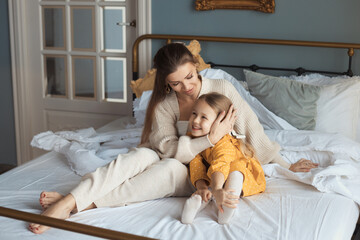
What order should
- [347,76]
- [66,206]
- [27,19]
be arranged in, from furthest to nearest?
[27,19] → [347,76] → [66,206]

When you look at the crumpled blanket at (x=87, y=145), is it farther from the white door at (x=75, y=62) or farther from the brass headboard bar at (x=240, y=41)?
the white door at (x=75, y=62)

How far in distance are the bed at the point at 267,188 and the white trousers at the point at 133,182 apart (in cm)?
4

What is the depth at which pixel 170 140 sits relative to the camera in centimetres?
194

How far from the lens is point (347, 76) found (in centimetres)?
257

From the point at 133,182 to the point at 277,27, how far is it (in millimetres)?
1542

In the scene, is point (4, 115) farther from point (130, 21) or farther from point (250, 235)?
point (250, 235)

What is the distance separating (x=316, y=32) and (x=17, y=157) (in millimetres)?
2463

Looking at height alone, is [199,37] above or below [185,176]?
above

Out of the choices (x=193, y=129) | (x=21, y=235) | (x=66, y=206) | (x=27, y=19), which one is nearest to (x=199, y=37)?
(x=193, y=129)

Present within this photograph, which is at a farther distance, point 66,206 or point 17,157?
point 17,157

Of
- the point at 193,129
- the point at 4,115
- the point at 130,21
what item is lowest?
the point at 4,115

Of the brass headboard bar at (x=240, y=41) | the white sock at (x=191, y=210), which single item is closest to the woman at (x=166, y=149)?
the white sock at (x=191, y=210)

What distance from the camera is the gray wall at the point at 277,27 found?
8.60 feet

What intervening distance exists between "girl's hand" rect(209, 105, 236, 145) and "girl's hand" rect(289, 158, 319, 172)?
1.20 ft
